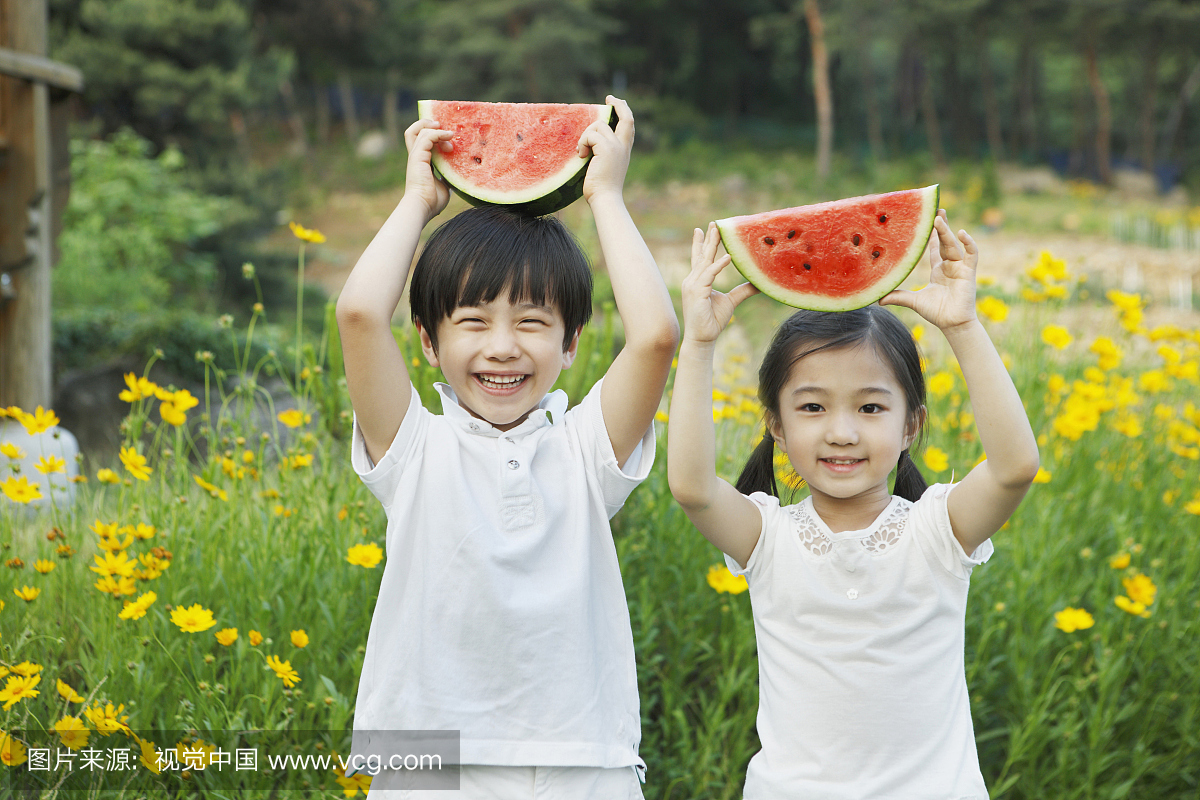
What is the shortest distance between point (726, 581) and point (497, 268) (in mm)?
1065

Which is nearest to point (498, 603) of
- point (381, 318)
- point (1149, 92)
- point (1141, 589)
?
point (381, 318)

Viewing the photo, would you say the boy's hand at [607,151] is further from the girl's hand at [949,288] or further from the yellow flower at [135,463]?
the yellow flower at [135,463]

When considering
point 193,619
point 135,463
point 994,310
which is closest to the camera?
point 193,619

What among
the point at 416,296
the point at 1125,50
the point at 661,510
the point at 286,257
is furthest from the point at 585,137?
the point at 1125,50

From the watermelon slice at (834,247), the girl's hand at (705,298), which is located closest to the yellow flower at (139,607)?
the girl's hand at (705,298)

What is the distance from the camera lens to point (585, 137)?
5.61 feet

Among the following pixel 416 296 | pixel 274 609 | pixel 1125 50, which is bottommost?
pixel 274 609

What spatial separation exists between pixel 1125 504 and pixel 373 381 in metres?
2.85

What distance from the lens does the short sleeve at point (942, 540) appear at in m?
1.64

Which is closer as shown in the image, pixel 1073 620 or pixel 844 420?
pixel 844 420

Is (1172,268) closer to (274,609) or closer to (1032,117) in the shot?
(274,609)

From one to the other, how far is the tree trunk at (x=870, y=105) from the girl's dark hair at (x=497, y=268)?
88.7ft

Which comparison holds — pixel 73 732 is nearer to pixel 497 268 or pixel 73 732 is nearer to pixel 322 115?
pixel 497 268

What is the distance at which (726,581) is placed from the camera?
2279 mm
